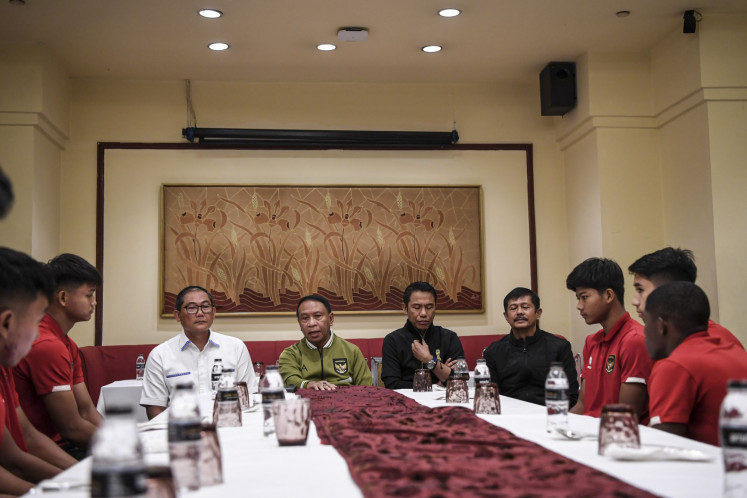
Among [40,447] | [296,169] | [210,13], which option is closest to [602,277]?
[40,447]

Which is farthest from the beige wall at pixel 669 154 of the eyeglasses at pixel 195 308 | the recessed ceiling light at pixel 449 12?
the eyeglasses at pixel 195 308

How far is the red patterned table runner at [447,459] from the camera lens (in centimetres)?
136

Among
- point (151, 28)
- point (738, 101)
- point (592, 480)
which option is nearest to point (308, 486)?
point (592, 480)

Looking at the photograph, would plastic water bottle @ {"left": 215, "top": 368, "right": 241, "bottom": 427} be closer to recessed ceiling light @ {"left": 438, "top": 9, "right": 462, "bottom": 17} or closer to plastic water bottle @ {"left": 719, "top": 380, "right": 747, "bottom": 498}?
plastic water bottle @ {"left": 719, "top": 380, "right": 747, "bottom": 498}

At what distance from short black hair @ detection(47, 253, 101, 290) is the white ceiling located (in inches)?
90.2

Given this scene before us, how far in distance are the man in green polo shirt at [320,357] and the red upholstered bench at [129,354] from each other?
1.63 metres

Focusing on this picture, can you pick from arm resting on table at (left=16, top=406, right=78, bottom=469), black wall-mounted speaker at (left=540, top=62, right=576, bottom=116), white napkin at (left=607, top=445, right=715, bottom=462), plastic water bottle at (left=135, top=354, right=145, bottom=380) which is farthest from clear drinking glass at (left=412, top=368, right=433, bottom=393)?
black wall-mounted speaker at (left=540, top=62, right=576, bottom=116)

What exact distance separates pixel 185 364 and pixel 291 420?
216cm

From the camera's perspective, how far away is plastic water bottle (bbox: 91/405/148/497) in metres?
1.03

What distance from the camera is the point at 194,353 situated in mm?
3992

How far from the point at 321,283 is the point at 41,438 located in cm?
371

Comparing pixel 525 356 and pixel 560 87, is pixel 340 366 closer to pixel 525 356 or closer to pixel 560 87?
pixel 525 356

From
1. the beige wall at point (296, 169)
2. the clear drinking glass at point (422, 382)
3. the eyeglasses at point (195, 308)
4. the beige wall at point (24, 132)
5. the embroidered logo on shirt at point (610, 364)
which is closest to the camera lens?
the embroidered logo on shirt at point (610, 364)

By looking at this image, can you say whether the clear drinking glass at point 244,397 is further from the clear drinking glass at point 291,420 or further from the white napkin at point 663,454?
the white napkin at point 663,454
